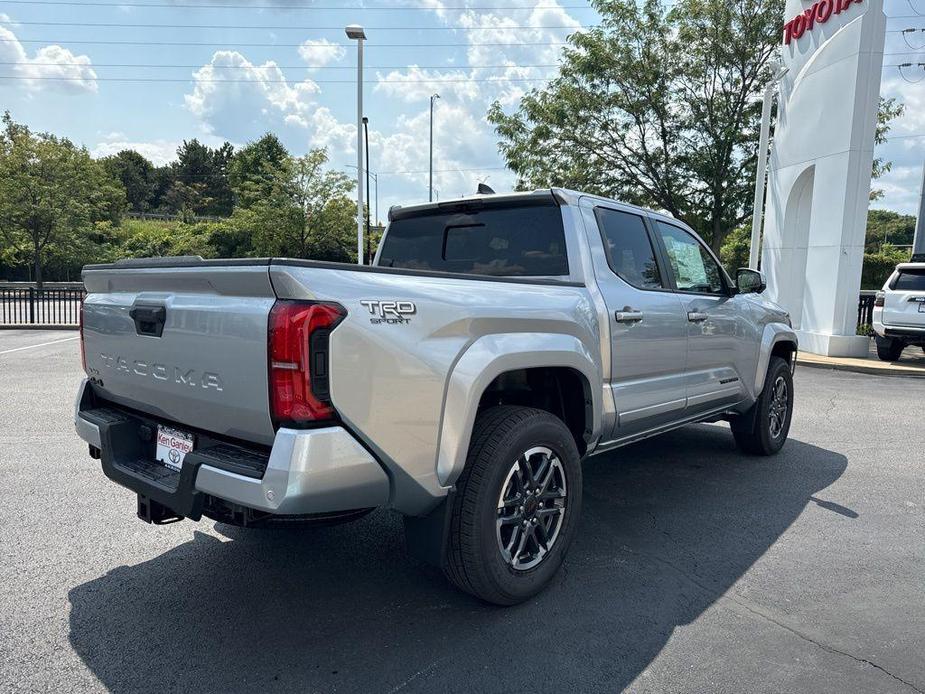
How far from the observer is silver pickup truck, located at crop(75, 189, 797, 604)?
232 cm

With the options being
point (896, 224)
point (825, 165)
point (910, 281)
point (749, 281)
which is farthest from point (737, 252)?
point (896, 224)

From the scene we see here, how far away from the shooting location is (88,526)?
3.92 m

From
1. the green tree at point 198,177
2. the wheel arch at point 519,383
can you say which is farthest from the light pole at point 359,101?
the green tree at point 198,177

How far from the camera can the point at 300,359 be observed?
227cm

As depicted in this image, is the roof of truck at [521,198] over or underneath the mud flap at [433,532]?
over

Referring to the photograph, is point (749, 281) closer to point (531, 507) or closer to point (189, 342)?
point (531, 507)

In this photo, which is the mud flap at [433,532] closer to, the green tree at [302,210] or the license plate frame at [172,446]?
the license plate frame at [172,446]

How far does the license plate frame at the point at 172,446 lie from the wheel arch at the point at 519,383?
1073 mm

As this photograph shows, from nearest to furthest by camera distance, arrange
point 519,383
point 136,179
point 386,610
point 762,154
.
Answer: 1. point 386,610
2. point 519,383
3. point 762,154
4. point 136,179

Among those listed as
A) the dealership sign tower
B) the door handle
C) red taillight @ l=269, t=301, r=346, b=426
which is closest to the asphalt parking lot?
red taillight @ l=269, t=301, r=346, b=426

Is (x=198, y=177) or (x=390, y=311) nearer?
(x=390, y=311)

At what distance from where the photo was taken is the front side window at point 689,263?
458cm

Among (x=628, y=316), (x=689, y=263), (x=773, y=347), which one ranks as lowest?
(x=773, y=347)

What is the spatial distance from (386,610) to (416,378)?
118 centimetres
